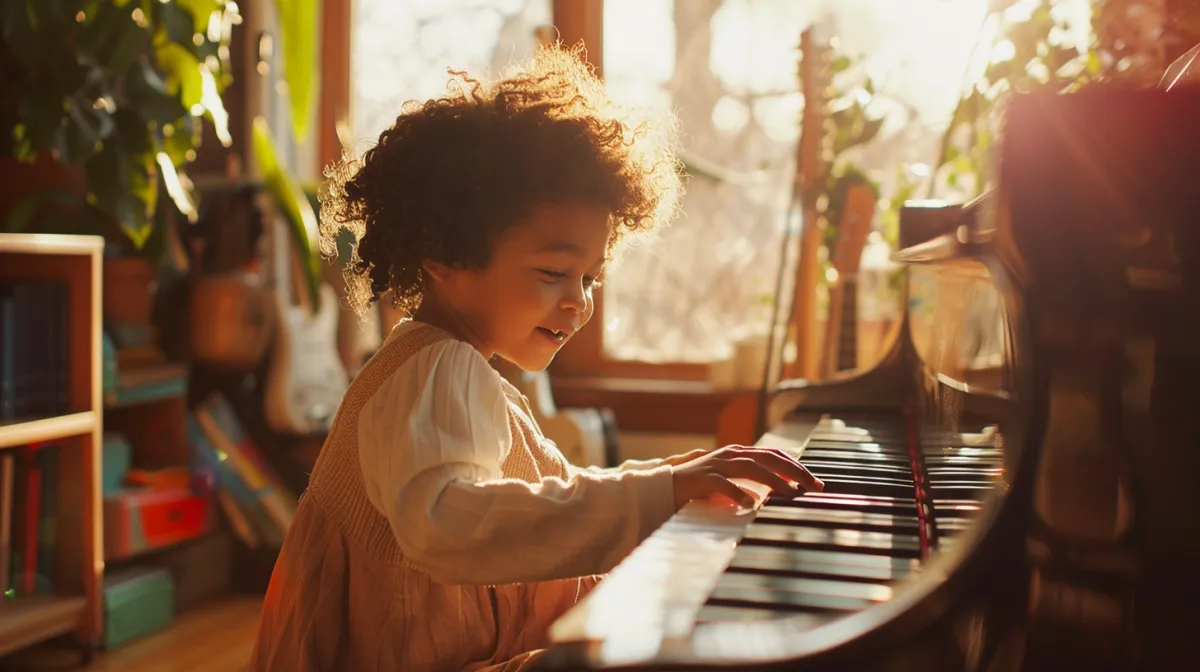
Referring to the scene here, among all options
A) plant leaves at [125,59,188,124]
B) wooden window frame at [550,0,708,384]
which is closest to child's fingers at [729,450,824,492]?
plant leaves at [125,59,188,124]

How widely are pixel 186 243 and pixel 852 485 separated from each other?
2579mm

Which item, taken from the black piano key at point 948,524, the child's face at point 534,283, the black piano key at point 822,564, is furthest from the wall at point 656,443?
the black piano key at point 822,564

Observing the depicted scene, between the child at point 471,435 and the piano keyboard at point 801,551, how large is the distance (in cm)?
8

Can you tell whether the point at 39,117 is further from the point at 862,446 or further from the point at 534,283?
the point at 862,446

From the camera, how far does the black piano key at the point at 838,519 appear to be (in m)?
0.86

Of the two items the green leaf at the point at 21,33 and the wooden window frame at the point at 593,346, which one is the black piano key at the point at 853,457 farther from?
the wooden window frame at the point at 593,346

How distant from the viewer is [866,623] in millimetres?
531

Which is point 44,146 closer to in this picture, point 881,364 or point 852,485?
point 881,364

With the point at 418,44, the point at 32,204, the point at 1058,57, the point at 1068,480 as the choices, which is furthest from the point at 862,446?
the point at 418,44

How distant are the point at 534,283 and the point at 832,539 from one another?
439mm

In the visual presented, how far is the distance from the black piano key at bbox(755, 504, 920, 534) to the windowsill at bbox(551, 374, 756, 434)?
2.54 metres

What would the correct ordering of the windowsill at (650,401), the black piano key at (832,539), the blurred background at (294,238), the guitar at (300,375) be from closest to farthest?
the black piano key at (832,539) < the blurred background at (294,238) < the guitar at (300,375) < the windowsill at (650,401)

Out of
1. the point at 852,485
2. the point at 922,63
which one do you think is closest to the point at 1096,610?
the point at 852,485

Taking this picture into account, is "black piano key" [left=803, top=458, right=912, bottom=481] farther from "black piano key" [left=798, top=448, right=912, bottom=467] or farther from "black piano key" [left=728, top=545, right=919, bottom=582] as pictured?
"black piano key" [left=728, top=545, right=919, bottom=582]
